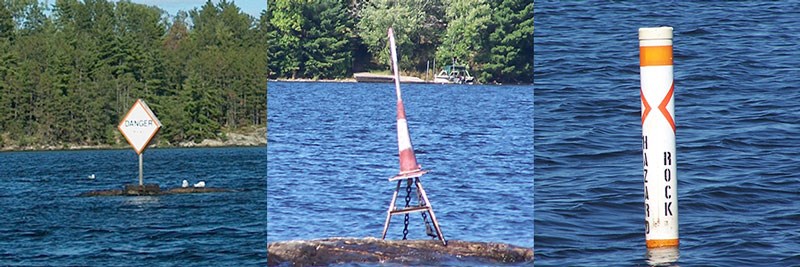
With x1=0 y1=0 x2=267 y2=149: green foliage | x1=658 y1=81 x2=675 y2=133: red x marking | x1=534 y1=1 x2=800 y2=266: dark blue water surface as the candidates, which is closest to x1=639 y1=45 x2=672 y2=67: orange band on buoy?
x1=658 y1=81 x2=675 y2=133: red x marking

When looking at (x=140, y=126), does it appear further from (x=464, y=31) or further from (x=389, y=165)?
(x=464, y=31)

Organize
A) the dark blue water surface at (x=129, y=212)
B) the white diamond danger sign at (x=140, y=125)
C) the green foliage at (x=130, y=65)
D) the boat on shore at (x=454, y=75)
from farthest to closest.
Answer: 1. the green foliage at (x=130, y=65)
2. the white diamond danger sign at (x=140, y=125)
3. the dark blue water surface at (x=129, y=212)
4. the boat on shore at (x=454, y=75)

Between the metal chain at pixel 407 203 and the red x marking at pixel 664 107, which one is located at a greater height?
the red x marking at pixel 664 107

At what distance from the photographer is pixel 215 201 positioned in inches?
450

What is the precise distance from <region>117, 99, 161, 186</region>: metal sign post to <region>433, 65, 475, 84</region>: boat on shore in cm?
317

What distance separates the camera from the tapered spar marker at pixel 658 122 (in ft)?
22.2

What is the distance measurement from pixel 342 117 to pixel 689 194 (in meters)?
3.49

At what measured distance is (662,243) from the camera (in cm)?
731

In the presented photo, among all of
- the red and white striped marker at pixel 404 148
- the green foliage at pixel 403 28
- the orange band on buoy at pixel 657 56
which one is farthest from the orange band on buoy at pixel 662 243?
the green foliage at pixel 403 28

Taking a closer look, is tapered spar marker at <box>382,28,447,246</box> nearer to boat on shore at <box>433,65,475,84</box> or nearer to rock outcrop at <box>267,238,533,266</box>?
rock outcrop at <box>267,238,533,266</box>

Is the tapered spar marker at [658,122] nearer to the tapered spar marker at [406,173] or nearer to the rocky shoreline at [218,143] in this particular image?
the tapered spar marker at [406,173]

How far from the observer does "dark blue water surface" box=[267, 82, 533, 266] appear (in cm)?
729

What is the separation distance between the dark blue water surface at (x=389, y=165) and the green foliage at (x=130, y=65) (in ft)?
13.2

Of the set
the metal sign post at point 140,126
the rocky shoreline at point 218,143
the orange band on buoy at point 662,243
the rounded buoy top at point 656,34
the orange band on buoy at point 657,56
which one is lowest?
the orange band on buoy at point 662,243
